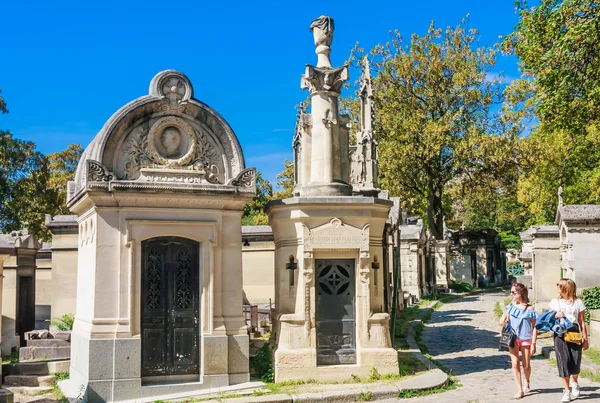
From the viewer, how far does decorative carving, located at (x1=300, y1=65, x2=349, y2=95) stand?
11.9 meters

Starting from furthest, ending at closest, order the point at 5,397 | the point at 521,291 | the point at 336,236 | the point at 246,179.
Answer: the point at 336,236
the point at 246,179
the point at 521,291
the point at 5,397

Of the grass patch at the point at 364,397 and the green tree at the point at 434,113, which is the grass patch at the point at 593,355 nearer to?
the grass patch at the point at 364,397

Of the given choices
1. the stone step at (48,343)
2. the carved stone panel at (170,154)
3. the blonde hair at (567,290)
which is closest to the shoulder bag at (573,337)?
the blonde hair at (567,290)

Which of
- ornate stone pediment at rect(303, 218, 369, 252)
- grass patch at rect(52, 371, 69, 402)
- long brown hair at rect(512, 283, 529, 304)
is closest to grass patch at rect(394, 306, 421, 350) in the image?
ornate stone pediment at rect(303, 218, 369, 252)

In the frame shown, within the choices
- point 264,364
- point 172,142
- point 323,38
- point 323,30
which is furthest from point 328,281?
point 323,30

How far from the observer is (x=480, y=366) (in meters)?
12.8

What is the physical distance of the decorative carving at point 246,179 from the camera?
1101 cm

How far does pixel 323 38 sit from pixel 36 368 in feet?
27.8

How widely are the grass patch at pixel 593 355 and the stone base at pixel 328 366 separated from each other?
13.7ft

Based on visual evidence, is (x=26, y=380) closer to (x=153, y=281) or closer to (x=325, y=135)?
(x=153, y=281)

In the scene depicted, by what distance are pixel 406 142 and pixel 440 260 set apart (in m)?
10.8

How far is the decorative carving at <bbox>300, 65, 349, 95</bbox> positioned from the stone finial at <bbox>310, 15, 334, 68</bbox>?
1.49 ft

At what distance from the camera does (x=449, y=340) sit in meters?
16.8

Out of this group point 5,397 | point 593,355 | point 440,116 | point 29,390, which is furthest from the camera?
point 440,116
